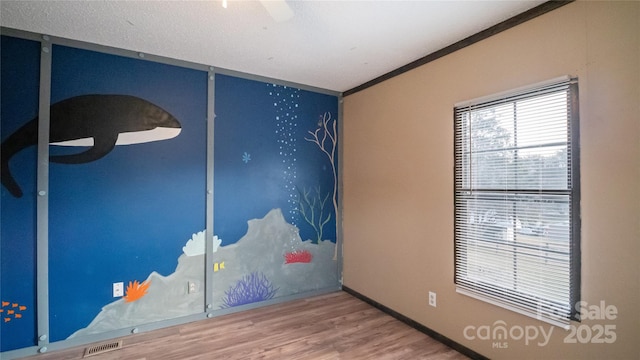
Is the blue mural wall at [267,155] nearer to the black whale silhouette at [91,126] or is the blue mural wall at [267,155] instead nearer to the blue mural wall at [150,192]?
the blue mural wall at [150,192]

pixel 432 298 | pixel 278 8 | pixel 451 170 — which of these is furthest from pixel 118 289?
pixel 451 170

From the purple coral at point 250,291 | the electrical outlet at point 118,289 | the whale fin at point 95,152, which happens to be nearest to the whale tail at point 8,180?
the whale fin at point 95,152

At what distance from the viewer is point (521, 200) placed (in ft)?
6.38

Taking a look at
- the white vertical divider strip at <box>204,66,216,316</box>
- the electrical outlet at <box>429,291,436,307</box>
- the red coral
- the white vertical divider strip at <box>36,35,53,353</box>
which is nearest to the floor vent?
the white vertical divider strip at <box>36,35,53,353</box>

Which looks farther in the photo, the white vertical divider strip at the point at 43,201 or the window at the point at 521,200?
the white vertical divider strip at the point at 43,201

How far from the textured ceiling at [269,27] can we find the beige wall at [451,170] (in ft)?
0.97

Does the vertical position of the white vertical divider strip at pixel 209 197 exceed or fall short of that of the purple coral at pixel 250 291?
it exceeds it

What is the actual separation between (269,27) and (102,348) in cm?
284

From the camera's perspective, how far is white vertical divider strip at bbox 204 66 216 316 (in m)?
2.87

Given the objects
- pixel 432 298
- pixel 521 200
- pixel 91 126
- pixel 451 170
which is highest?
pixel 91 126

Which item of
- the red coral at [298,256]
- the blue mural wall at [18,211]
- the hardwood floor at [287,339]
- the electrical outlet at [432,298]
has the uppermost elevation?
the blue mural wall at [18,211]

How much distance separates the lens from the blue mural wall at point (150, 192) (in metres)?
2.26

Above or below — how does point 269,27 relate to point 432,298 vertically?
above

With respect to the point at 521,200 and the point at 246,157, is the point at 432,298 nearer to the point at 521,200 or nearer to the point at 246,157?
the point at 521,200
